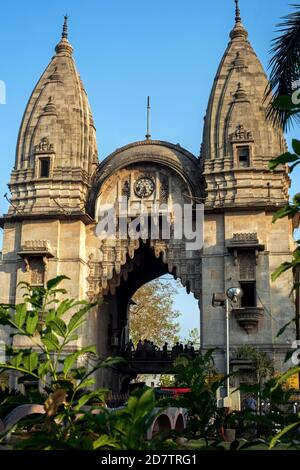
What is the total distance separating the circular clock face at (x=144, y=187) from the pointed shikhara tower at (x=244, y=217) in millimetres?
2370

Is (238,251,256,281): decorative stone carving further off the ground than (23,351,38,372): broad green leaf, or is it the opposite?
(238,251,256,281): decorative stone carving

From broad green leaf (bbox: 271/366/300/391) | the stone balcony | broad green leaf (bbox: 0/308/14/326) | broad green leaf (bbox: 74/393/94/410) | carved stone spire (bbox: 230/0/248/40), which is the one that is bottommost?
broad green leaf (bbox: 74/393/94/410)

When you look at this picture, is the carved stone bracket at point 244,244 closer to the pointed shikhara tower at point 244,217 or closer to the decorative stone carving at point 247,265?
the pointed shikhara tower at point 244,217

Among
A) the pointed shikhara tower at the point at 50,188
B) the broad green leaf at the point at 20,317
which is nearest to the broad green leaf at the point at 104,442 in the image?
the broad green leaf at the point at 20,317

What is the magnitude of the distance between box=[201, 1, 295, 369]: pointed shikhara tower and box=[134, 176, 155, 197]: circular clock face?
93.3 inches

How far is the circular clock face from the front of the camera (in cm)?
2720

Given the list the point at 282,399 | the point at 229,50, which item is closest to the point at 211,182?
the point at 229,50

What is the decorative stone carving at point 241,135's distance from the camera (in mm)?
26297

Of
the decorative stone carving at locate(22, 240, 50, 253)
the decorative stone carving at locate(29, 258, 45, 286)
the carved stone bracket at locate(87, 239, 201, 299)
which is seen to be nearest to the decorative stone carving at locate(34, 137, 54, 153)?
the decorative stone carving at locate(22, 240, 50, 253)

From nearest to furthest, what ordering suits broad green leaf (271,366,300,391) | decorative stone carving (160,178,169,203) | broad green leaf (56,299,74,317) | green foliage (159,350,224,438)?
1. broad green leaf (271,366,300,391)
2. green foliage (159,350,224,438)
3. broad green leaf (56,299,74,317)
4. decorative stone carving (160,178,169,203)

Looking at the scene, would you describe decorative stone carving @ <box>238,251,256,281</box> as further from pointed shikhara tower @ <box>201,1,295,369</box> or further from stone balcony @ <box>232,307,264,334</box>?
stone balcony @ <box>232,307,264,334</box>

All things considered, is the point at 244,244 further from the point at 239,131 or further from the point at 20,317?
the point at 20,317

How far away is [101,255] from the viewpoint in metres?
26.8
